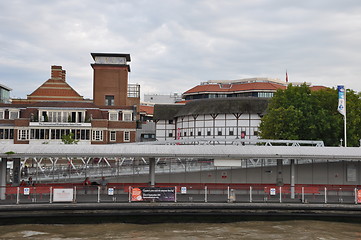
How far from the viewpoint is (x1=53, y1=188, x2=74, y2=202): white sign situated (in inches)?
1010

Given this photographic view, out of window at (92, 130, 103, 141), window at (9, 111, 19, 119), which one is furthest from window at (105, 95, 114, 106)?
window at (9, 111, 19, 119)

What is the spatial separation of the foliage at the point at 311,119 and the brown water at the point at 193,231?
20.6m

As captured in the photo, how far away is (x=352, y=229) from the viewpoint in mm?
25453

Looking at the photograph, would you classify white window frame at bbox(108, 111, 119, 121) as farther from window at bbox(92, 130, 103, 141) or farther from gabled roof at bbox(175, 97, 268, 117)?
gabled roof at bbox(175, 97, 268, 117)

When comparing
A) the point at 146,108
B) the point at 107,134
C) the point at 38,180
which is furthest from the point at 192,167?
the point at 146,108

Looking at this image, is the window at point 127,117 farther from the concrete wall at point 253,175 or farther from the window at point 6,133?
the concrete wall at point 253,175

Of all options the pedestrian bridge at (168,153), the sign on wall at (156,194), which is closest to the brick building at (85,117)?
the pedestrian bridge at (168,153)

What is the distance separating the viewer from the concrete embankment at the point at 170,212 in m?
25.5

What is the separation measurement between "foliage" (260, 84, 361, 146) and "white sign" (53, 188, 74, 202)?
88.1 feet

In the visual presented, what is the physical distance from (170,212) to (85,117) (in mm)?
45348

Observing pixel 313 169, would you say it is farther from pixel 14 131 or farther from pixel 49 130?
pixel 14 131

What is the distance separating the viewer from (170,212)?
26.1 metres

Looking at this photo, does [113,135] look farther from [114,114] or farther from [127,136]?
[114,114]

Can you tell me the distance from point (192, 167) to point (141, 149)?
5.78 metres
